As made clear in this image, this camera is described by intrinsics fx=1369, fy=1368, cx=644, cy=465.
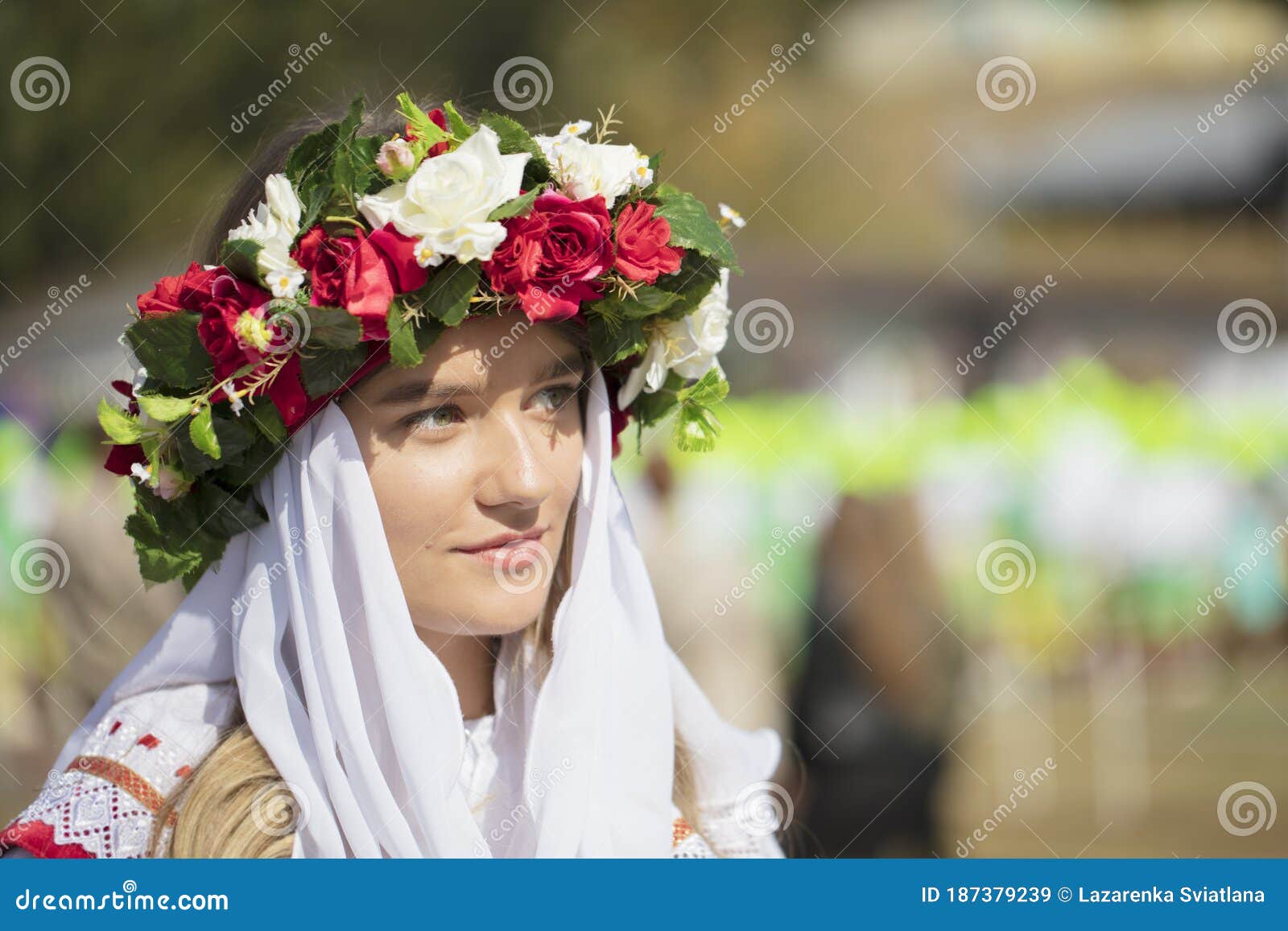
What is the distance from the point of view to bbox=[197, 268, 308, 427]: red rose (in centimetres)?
235

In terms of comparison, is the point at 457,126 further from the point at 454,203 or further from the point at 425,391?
the point at 425,391

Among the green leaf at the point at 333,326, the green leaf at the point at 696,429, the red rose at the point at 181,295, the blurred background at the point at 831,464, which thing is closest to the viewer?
the green leaf at the point at 333,326

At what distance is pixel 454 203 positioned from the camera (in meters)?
2.34

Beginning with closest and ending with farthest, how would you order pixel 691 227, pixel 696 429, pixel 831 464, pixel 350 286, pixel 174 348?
1. pixel 350 286
2. pixel 174 348
3. pixel 691 227
4. pixel 696 429
5. pixel 831 464

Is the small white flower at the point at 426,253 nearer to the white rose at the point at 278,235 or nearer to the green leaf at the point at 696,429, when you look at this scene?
the white rose at the point at 278,235

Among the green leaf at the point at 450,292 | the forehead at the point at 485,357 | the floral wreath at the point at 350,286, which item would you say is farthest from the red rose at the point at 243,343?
the green leaf at the point at 450,292

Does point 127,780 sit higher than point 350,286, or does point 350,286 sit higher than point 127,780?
point 350,286

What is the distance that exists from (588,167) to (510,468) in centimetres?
59

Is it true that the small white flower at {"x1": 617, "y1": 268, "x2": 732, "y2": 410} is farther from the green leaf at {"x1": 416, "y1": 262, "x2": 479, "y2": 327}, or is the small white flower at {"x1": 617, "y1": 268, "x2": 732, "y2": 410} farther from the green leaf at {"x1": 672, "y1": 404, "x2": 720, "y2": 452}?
the green leaf at {"x1": 416, "y1": 262, "x2": 479, "y2": 327}

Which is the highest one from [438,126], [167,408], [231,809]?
[438,126]

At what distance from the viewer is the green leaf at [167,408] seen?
2.39 metres

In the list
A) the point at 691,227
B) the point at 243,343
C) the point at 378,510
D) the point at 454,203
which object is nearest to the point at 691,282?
the point at 691,227

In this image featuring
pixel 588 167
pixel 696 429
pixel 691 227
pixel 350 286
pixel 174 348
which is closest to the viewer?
pixel 350 286

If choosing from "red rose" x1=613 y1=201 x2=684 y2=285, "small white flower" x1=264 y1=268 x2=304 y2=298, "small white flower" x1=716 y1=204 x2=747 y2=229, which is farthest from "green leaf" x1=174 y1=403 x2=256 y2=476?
"small white flower" x1=716 y1=204 x2=747 y2=229
